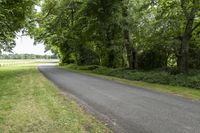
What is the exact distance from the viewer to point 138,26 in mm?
25516

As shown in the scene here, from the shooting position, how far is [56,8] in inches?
1127

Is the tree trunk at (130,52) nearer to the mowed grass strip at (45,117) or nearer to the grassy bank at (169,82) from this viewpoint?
the grassy bank at (169,82)

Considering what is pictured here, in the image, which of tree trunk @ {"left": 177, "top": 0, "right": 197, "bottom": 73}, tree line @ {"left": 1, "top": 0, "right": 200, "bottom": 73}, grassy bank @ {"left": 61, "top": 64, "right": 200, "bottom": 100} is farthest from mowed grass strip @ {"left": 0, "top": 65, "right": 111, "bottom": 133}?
tree trunk @ {"left": 177, "top": 0, "right": 197, "bottom": 73}

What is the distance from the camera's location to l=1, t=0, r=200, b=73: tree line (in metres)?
19.1

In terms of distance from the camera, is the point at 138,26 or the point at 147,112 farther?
the point at 138,26

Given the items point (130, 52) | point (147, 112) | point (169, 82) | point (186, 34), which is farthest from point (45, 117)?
point (130, 52)

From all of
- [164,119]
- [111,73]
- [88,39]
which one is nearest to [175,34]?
[111,73]

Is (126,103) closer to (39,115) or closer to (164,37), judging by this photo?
(39,115)

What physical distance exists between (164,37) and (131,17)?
409 cm

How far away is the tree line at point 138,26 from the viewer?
19.1 meters

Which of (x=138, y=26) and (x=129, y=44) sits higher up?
(x=138, y=26)

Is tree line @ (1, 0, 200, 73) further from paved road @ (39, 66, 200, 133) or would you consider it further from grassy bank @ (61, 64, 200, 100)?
paved road @ (39, 66, 200, 133)

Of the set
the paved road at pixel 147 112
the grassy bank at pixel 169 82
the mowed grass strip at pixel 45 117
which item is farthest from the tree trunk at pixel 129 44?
the mowed grass strip at pixel 45 117

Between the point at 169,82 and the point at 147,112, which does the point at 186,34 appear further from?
the point at 147,112
